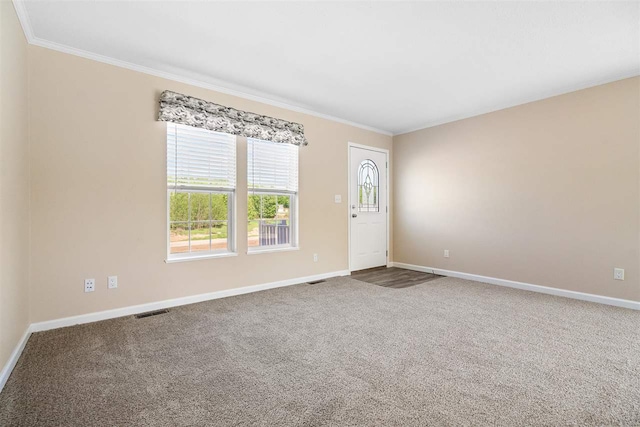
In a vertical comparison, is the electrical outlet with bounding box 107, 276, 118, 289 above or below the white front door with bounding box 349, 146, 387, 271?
below

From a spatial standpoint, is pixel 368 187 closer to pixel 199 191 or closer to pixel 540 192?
pixel 540 192

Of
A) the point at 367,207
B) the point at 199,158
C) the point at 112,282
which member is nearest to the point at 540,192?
the point at 367,207

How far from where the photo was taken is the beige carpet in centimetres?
159

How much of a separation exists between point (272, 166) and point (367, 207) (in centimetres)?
205

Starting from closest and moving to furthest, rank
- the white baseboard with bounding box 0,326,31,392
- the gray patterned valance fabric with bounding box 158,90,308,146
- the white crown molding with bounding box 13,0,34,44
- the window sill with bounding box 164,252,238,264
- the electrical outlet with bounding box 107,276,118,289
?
the white baseboard with bounding box 0,326,31,392
the white crown molding with bounding box 13,0,34,44
the electrical outlet with bounding box 107,276,118,289
the gray patterned valance fabric with bounding box 158,90,308,146
the window sill with bounding box 164,252,238,264

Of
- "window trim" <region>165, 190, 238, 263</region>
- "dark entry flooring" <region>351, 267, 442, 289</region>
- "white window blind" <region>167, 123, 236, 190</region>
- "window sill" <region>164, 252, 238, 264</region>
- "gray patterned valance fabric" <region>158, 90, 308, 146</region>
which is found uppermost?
"gray patterned valance fabric" <region>158, 90, 308, 146</region>

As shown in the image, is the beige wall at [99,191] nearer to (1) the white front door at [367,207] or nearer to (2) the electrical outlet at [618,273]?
(1) the white front door at [367,207]

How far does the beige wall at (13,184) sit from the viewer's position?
1.92 meters

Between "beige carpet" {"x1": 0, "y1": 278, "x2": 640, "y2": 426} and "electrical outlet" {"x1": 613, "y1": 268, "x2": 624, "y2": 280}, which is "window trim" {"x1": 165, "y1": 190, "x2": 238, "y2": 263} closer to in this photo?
"beige carpet" {"x1": 0, "y1": 278, "x2": 640, "y2": 426}

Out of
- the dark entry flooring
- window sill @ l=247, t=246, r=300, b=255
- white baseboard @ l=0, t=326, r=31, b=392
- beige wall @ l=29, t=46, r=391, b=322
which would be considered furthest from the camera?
the dark entry flooring

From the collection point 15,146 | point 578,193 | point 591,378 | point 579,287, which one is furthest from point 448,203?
point 15,146

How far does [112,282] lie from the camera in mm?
3010

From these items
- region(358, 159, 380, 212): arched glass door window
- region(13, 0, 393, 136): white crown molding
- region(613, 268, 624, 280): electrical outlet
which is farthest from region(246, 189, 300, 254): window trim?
region(613, 268, 624, 280): electrical outlet

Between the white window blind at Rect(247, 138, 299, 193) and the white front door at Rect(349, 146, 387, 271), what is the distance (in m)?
1.19
